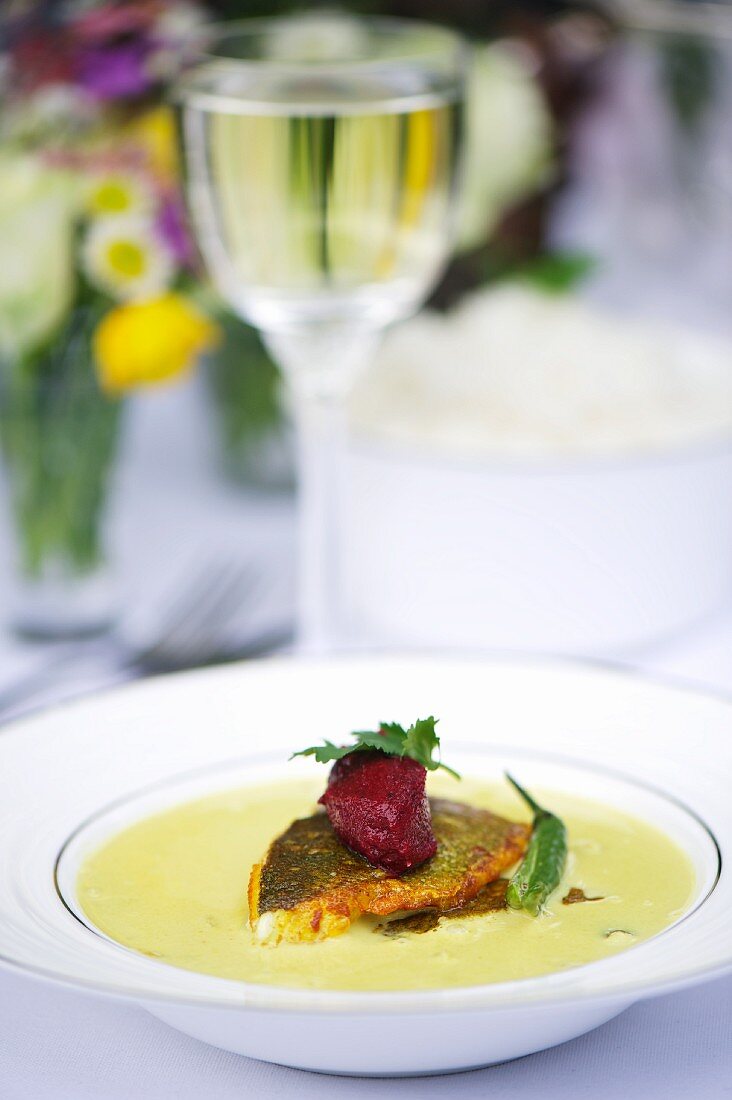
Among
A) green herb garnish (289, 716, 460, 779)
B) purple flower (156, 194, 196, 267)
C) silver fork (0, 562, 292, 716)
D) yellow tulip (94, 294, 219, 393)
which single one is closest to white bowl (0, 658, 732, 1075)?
green herb garnish (289, 716, 460, 779)

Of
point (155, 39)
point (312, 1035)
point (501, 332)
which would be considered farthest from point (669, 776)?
point (155, 39)

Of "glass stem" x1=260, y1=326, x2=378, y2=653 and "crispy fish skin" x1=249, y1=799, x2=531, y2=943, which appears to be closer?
"crispy fish skin" x1=249, y1=799, x2=531, y2=943

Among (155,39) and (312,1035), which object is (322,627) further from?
(312,1035)

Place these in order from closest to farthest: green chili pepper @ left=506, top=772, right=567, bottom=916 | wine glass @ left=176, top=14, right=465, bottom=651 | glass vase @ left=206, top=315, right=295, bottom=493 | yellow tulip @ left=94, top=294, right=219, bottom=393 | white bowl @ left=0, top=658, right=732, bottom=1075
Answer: white bowl @ left=0, top=658, right=732, bottom=1075 < green chili pepper @ left=506, top=772, right=567, bottom=916 < wine glass @ left=176, top=14, right=465, bottom=651 < yellow tulip @ left=94, top=294, right=219, bottom=393 < glass vase @ left=206, top=315, right=295, bottom=493

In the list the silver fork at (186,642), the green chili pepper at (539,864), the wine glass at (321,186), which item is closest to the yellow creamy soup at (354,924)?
the green chili pepper at (539,864)

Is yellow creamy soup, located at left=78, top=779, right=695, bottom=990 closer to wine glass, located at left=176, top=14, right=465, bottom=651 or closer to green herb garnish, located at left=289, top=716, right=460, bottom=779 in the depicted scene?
green herb garnish, located at left=289, top=716, right=460, bottom=779

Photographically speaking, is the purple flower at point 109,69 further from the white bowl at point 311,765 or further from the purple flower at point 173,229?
the white bowl at point 311,765

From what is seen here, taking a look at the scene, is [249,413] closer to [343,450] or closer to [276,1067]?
[343,450]
